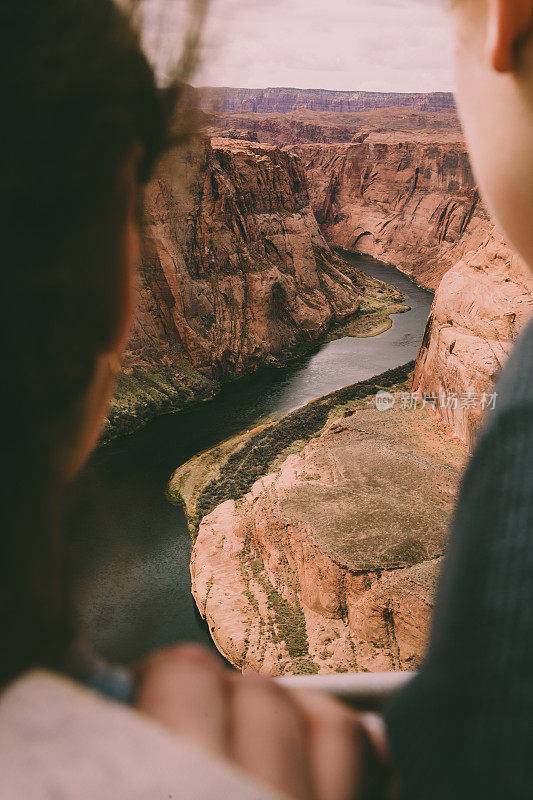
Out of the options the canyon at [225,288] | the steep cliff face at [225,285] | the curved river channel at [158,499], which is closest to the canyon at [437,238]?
the steep cliff face at [225,285]

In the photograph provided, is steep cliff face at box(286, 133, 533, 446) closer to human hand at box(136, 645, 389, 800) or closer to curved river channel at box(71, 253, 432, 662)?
curved river channel at box(71, 253, 432, 662)

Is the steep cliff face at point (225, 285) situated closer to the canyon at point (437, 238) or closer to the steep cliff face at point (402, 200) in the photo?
the canyon at point (437, 238)

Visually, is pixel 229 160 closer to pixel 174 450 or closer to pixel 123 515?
pixel 174 450

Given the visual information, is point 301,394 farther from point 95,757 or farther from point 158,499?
point 95,757

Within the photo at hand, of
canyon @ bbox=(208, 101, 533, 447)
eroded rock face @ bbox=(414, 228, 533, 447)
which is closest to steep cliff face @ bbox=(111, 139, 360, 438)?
canyon @ bbox=(208, 101, 533, 447)

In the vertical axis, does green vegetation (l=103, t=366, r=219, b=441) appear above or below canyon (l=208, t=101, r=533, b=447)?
below
